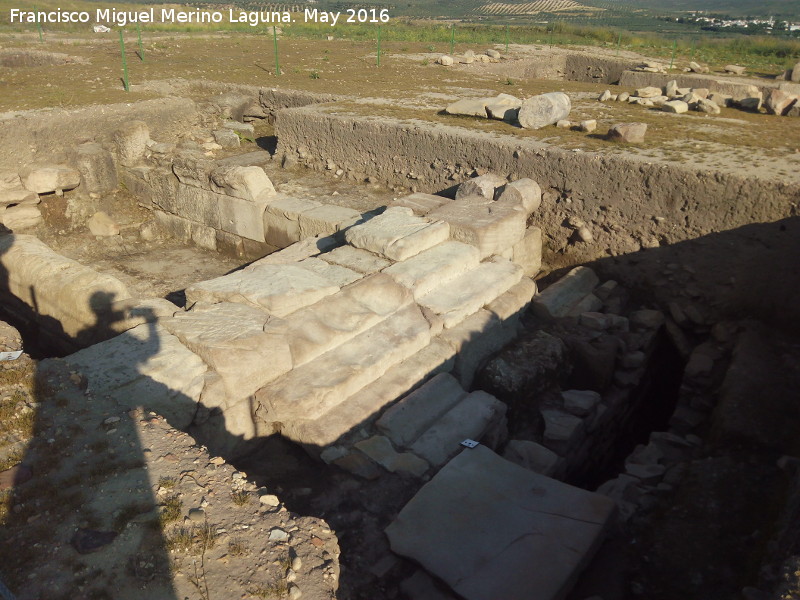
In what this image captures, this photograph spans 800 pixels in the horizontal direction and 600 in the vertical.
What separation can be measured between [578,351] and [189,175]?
5.50m

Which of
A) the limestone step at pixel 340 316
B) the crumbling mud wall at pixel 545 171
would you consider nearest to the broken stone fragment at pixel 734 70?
the crumbling mud wall at pixel 545 171

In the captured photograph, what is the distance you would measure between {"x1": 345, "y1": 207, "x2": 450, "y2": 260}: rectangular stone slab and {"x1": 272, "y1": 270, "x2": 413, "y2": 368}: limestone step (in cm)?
43

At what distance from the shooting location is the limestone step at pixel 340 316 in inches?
174

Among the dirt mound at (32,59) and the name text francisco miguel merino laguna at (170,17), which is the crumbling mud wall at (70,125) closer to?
the dirt mound at (32,59)

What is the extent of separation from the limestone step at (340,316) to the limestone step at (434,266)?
13cm

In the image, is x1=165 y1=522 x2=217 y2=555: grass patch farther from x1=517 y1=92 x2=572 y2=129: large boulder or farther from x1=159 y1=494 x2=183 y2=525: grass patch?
x1=517 y1=92 x2=572 y2=129: large boulder

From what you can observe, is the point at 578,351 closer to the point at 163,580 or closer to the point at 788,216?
the point at 788,216

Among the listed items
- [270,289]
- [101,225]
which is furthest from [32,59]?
[270,289]

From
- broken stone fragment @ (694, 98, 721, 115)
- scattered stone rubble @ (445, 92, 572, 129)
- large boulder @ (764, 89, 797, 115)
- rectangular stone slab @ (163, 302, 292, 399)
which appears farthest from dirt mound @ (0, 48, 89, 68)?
large boulder @ (764, 89, 797, 115)

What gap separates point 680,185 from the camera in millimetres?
6219

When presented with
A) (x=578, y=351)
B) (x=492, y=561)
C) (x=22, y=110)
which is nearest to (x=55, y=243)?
(x=22, y=110)

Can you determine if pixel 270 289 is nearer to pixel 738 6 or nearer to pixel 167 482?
pixel 167 482

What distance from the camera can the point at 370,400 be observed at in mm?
4383

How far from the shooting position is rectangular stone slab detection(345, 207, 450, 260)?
17.9 feet
